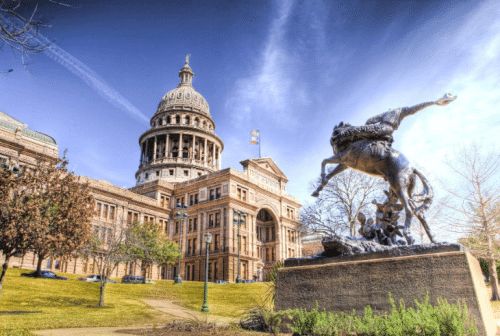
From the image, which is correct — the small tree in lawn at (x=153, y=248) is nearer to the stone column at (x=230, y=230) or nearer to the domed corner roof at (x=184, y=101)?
the stone column at (x=230, y=230)

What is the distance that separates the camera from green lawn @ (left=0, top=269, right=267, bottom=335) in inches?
530

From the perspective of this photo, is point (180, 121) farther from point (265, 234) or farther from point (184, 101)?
point (265, 234)

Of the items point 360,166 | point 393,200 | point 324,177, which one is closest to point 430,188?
point 393,200

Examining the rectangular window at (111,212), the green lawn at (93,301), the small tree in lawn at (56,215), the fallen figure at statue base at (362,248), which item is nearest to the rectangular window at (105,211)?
the rectangular window at (111,212)

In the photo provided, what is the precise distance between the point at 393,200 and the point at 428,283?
101 inches

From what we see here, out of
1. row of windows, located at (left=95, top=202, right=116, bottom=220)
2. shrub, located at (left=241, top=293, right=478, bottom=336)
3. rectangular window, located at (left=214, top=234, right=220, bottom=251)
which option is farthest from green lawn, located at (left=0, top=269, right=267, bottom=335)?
row of windows, located at (left=95, top=202, right=116, bottom=220)

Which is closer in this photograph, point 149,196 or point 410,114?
point 410,114

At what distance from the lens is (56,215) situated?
19422mm

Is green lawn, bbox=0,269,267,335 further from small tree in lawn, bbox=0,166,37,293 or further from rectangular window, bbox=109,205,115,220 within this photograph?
rectangular window, bbox=109,205,115,220

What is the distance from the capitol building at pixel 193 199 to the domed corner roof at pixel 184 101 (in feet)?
3.00

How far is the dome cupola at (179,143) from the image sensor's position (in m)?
72.8

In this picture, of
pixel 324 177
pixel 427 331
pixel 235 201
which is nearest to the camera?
pixel 427 331

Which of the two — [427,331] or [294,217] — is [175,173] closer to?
[294,217]

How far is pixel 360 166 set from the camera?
27.5 ft
